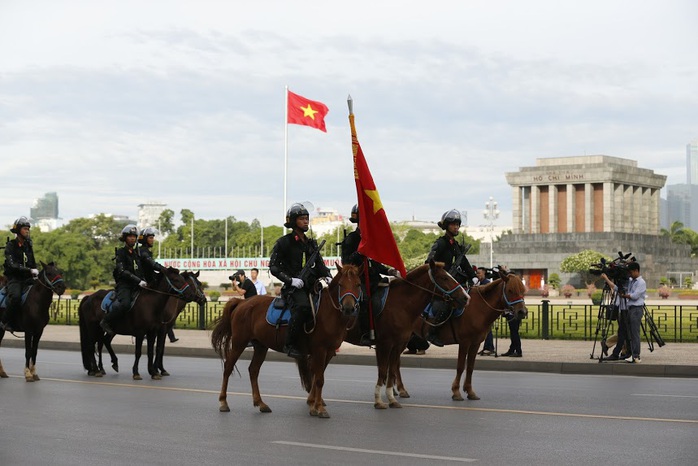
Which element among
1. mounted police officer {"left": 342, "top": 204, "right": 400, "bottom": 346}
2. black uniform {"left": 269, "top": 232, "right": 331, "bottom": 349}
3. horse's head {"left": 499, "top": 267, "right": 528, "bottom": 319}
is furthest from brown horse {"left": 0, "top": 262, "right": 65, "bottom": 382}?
horse's head {"left": 499, "top": 267, "right": 528, "bottom": 319}

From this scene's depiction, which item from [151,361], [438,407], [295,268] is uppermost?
[295,268]

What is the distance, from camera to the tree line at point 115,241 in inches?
4333

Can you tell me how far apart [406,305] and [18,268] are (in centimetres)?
723

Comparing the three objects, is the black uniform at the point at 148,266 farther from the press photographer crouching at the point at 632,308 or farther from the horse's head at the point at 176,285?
the press photographer crouching at the point at 632,308

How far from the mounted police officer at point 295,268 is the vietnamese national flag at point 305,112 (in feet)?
115

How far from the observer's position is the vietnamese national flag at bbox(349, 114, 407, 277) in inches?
549

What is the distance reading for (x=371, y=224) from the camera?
14.1m

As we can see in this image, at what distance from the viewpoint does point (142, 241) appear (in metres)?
18.6

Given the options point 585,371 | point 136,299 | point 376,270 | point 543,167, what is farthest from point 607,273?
point 543,167

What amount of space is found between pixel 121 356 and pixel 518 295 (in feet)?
38.9

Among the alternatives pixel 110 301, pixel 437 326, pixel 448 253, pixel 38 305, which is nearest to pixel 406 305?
pixel 437 326

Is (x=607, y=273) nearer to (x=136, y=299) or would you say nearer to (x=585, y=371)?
(x=585, y=371)

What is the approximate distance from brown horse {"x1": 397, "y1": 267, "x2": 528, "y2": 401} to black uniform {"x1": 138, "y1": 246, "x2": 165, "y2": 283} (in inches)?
199

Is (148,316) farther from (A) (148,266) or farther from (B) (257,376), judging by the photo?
(B) (257,376)
